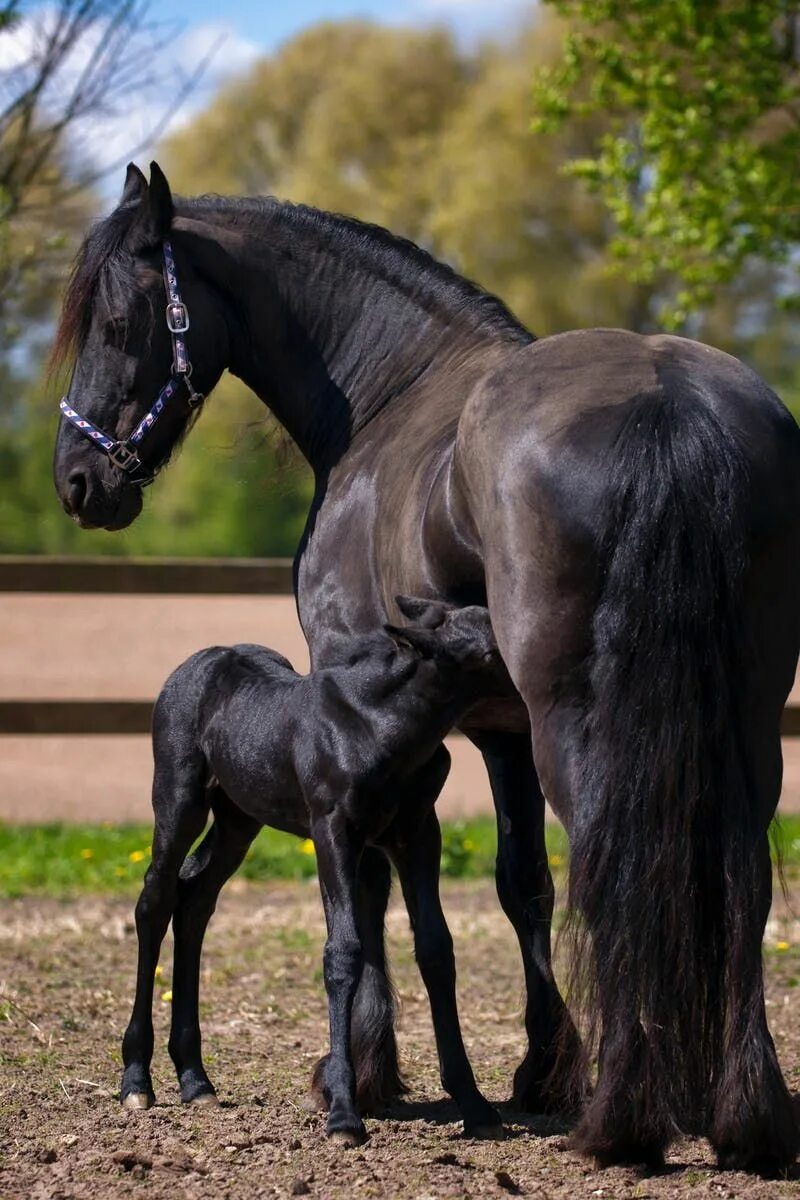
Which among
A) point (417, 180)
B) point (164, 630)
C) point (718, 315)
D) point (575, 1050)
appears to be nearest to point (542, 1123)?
point (575, 1050)

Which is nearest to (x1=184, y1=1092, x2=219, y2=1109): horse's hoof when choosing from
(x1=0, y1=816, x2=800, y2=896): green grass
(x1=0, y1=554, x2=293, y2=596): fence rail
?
(x1=0, y1=816, x2=800, y2=896): green grass

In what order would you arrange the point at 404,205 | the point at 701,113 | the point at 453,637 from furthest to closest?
the point at 404,205, the point at 701,113, the point at 453,637

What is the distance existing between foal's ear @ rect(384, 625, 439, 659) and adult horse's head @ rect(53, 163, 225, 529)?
1.14 metres

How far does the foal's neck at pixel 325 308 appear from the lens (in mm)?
4578

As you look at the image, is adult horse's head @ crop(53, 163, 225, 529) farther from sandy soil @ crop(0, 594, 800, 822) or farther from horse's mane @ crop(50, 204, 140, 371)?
sandy soil @ crop(0, 594, 800, 822)

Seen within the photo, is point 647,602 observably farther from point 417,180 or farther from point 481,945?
point 417,180

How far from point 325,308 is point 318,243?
205 mm

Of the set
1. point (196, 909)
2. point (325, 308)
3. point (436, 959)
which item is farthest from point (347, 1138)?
A: point (325, 308)

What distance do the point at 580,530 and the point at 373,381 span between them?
156 cm

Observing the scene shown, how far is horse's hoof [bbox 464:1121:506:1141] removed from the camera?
376 cm

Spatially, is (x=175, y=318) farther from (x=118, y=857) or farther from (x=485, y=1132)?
(x=118, y=857)

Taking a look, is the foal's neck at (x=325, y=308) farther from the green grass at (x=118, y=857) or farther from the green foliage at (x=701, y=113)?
the green foliage at (x=701, y=113)

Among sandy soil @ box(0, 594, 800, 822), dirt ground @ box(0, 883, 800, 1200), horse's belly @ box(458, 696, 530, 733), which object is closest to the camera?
dirt ground @ box(0, 883, 800, 1200)

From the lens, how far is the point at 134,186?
461 cm
